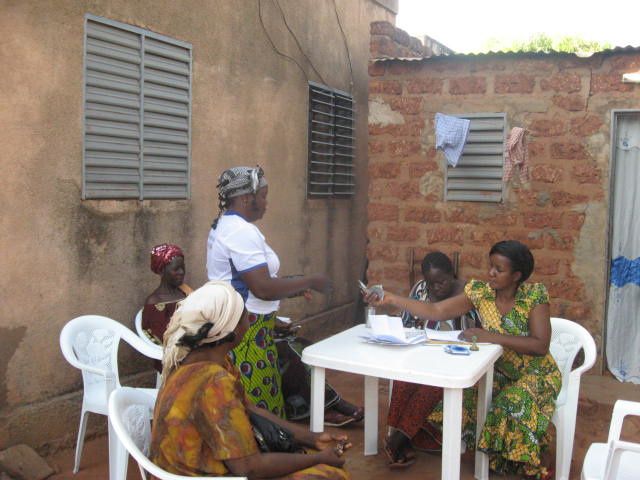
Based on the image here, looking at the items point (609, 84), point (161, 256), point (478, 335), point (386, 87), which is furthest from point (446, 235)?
point (161, 256)

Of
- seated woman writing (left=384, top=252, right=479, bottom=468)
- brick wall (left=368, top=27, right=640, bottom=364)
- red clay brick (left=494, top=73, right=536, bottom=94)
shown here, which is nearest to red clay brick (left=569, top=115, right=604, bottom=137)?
brick wall (left=368, top=27, right=640, bottom=364)

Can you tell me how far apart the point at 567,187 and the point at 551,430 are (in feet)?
6.37

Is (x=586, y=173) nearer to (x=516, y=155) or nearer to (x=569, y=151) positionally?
(x=569, y=151)

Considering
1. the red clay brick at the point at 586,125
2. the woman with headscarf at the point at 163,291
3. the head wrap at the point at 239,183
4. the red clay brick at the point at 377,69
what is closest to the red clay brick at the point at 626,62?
the red clay brick at the point at 586,125

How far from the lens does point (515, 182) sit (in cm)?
578

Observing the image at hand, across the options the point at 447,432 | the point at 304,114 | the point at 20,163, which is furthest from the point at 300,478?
the point at 304,114

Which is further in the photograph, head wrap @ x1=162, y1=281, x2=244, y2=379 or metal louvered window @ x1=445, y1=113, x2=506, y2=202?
metal louvered window @ x1=445, y1=113, x2=506, y2=202

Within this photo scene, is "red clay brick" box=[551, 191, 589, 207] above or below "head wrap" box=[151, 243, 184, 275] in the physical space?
above

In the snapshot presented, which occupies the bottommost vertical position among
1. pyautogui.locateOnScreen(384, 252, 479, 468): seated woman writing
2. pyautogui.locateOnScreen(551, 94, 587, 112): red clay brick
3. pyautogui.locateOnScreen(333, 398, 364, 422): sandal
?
pyautogui.locateOnScreen(333, 398, 364, 422): sandal

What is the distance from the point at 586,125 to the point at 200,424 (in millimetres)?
4366

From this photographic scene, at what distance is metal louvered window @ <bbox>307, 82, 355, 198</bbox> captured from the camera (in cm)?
700

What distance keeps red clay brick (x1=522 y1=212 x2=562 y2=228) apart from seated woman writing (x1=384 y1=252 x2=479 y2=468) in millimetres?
1490

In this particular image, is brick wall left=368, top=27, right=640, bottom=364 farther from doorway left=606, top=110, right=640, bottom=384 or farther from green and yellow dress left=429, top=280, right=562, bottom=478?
green and yellow dress left=429, top=280, right=562, bottom=478

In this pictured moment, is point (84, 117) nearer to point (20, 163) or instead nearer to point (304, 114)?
point (20, 163)
